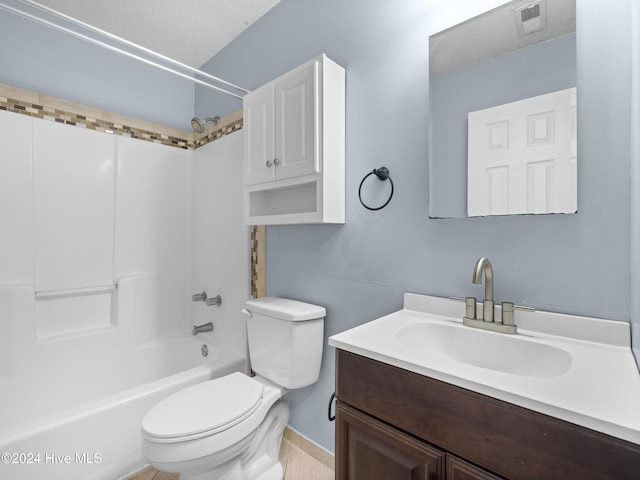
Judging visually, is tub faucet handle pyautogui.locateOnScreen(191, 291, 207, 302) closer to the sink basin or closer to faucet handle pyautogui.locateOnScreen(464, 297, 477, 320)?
the sink basin

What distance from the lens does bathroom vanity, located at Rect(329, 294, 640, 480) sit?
0.55 meters

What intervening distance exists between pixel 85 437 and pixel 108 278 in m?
1.05

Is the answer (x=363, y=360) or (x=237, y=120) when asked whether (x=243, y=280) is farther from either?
(x=363, y=360)

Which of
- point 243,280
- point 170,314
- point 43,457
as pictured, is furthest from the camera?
point 170,314

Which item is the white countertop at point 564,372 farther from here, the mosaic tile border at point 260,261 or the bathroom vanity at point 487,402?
the mosaic tile border at point 260,261

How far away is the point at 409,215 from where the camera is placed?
1.25 meters

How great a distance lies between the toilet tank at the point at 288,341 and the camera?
4.67ft

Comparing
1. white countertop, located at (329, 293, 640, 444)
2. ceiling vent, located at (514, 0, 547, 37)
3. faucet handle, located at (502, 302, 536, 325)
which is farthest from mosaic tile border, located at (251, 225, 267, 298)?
ceiling vent, located at (514, 0, 547, 37)

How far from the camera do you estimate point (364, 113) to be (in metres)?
1.39

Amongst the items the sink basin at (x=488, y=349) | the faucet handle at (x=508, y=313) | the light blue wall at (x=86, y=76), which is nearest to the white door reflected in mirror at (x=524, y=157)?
the faucet handle at (x=508, y=313)

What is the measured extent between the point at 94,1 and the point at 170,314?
2068mm

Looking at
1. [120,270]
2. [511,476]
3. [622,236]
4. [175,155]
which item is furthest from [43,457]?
[622,236]

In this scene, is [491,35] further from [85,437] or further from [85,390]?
[85,390]

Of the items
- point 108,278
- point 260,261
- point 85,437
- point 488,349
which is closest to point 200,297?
point 108,278
